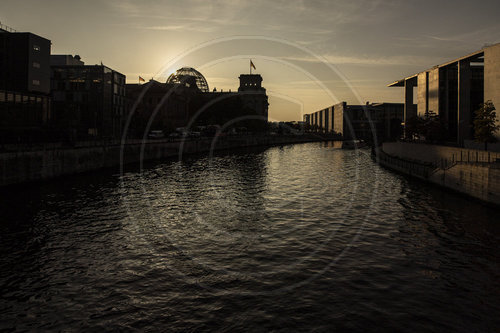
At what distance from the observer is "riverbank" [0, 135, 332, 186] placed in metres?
41.2

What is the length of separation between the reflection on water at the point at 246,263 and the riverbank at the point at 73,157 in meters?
3.79

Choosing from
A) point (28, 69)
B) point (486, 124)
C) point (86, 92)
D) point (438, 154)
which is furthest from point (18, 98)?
point (486, 124)

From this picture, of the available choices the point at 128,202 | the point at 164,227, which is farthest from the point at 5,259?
the point at 128,202

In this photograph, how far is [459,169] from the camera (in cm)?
3981

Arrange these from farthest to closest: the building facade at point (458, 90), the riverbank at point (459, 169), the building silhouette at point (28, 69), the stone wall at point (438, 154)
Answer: the building silhouette at point (28, 69) → the building facade at point (458, 90) → the stone wall at point (438, 154) → the riverbank at point (459, 169)

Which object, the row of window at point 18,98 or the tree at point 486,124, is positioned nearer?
the tree at point 486,124

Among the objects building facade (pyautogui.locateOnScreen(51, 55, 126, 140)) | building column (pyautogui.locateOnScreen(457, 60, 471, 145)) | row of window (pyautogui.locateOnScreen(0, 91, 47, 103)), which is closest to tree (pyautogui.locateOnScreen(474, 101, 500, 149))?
building column (pyautogui.locateOnScreen(457, 60, 471, 145))

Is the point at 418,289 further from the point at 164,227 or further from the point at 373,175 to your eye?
the point at 373,175

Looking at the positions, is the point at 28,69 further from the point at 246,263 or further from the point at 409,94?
the point at 409,94

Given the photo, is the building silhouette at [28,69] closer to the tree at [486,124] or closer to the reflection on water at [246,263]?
the reflection on water at [246,263]

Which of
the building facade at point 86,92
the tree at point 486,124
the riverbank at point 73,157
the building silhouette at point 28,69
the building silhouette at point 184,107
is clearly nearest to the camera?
the riverbank at point 73,157

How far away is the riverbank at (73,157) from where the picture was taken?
135 ft

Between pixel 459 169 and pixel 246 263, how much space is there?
99.9ft

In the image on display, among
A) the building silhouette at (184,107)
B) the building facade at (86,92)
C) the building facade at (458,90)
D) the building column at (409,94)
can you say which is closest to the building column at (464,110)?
the building facade at (458,90)
